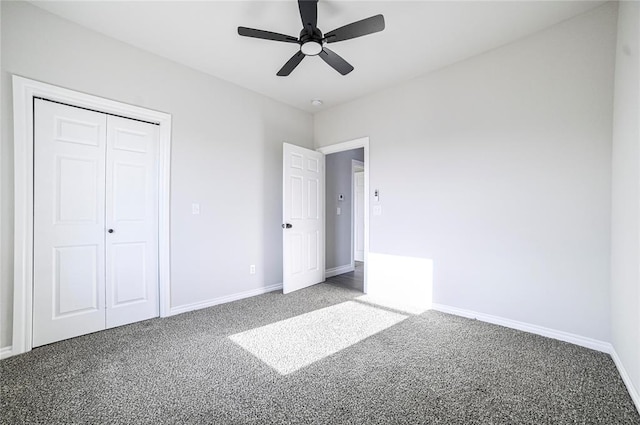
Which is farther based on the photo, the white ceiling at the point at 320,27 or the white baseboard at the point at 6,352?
the white ceiling at the point at 320,27

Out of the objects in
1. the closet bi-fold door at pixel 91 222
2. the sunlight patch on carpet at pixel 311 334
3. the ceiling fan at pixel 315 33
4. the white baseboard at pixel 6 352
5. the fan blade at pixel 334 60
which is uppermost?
the ceiling fan at pixel 315 33

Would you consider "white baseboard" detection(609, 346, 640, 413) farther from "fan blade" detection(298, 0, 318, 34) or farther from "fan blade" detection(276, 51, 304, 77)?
"fan blade" detection(276, 51, 304, 77)

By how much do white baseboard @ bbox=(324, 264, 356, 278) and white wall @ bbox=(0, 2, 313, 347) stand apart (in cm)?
102

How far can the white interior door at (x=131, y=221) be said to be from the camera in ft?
8.65

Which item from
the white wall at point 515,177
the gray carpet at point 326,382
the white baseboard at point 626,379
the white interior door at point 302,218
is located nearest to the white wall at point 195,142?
the white interior door at point 302,218

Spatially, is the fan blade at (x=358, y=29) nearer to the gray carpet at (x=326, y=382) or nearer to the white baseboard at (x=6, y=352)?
the gray carpet at (x=326, y=382)

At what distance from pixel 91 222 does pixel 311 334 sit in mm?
2200

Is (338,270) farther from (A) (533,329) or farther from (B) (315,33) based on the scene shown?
(B) (315,33)

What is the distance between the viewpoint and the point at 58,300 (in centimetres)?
236

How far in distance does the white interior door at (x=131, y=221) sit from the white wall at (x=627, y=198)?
3.76 m

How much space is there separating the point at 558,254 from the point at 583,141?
94 centimetres

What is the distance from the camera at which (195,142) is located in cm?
316

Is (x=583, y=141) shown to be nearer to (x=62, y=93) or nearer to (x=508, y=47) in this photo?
(x=508, y=47)

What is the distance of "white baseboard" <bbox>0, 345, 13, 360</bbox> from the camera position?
2.08m
